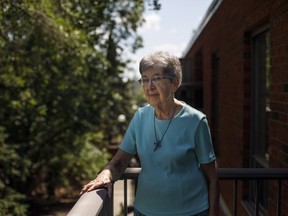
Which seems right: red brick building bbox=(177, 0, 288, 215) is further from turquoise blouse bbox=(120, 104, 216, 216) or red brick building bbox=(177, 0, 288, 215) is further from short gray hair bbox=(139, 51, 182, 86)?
short gray hair bbox=(139, 51, 182, 86)

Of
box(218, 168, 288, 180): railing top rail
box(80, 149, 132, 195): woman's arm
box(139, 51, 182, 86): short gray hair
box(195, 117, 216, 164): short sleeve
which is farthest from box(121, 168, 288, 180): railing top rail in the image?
box(139, 51, 182, 86): short gray hair

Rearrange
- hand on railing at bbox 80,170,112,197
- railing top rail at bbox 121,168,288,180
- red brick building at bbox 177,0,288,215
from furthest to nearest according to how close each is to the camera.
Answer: red brick building at bbox 177,0,288,215
railing top rail at bbox 121,168,288,180
hand on railing at bbox 80,170,112,197

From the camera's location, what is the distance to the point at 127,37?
12039 mm

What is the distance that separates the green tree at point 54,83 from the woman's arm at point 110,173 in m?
2.75

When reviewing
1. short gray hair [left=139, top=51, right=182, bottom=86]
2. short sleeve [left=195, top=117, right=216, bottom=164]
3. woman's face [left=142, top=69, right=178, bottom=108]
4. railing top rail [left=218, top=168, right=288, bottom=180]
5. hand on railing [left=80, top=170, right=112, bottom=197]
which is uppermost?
short gray hair [left=139, top=51, right=182, bottom=86]

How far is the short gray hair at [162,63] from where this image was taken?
208 cm

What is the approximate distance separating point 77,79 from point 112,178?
409 inches

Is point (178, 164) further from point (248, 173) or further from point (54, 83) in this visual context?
point (54, 83)

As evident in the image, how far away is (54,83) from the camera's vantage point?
39.0 ft

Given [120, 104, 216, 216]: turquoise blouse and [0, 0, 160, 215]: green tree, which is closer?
[120, 104, 216, 216]: turquoise blouse

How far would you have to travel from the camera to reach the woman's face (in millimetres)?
2090

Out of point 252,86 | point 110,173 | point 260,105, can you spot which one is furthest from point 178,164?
→ point 252,86

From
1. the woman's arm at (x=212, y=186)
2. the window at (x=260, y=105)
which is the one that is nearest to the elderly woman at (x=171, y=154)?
the woman's arm at (x=212, y=186)

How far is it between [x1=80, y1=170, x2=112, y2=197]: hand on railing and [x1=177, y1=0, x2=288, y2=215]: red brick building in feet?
5.07
